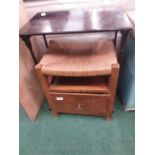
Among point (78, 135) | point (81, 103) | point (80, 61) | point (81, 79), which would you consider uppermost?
point (80, 61)

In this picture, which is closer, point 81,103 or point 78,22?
point 78,22

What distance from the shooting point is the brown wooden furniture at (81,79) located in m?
1.18

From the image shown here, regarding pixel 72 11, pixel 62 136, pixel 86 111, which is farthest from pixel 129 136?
pixel 72 11

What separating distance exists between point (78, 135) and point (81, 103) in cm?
26

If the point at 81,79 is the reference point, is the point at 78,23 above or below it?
above

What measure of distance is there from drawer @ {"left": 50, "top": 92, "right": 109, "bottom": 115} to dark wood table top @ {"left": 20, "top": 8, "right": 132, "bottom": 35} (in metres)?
0.48

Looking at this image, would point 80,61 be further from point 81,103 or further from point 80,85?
point 81,103

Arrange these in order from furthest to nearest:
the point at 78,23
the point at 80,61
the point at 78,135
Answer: the point at 78,135
the point at 80,61
the point at 78,23

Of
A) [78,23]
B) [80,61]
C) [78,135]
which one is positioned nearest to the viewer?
[78,23]

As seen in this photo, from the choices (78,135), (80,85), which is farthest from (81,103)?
(78,135)

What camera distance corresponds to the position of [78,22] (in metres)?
1.18

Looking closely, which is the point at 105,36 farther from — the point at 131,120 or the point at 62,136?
the point at 62,136

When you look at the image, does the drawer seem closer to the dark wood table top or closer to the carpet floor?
the carpet floor

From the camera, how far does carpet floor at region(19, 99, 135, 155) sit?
128 cm
